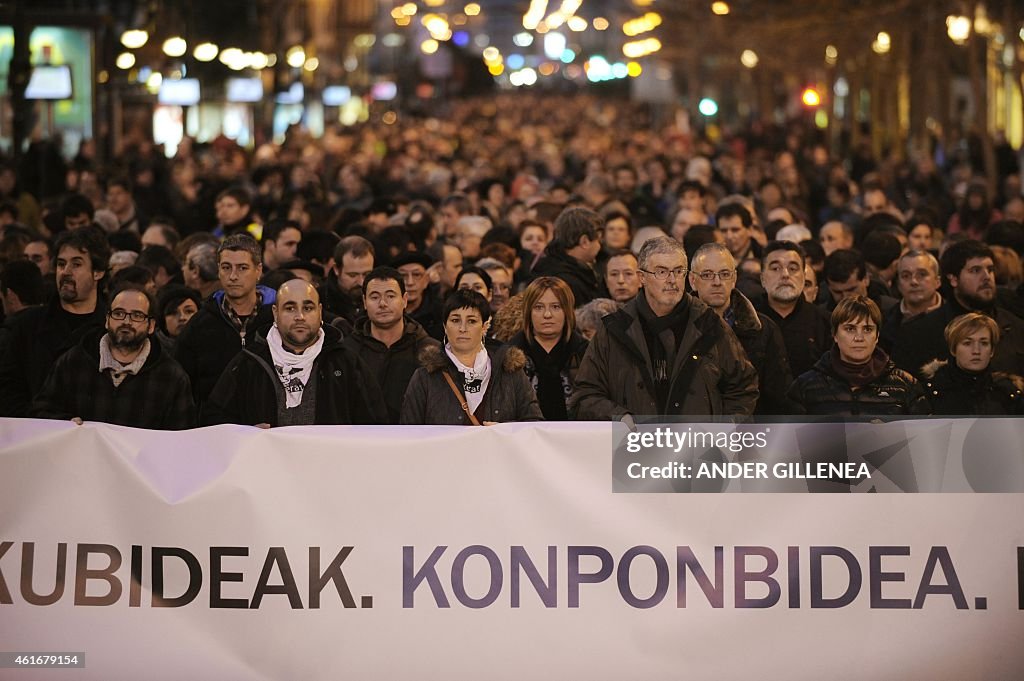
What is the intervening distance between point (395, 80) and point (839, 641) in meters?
116

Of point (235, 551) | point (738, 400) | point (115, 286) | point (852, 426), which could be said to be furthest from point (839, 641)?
point (115, 286)

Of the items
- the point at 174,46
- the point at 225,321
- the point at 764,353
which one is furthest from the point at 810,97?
the point at 225,321

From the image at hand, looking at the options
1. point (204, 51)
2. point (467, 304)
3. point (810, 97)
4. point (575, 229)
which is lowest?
point (467, 304)

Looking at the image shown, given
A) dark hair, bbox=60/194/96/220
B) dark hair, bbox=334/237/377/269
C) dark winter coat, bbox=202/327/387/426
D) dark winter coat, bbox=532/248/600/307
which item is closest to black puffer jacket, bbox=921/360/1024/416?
dark winter coat, bbox=202/327/387/426

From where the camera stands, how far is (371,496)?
8.04 meters

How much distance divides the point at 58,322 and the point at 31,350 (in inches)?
Result: 11.5

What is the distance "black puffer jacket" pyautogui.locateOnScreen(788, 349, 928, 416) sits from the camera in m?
9.41

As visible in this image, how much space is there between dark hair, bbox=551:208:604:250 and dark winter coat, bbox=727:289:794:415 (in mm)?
2494

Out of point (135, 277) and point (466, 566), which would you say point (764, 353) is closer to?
point (466, 566)

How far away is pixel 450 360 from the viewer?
31.1 ft

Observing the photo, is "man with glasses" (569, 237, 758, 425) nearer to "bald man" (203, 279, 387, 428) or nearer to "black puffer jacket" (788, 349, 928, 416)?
"black puffer jacket" (788, 349, 928, 416)

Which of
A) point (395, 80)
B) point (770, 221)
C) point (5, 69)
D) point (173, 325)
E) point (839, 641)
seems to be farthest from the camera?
point (395, 80)

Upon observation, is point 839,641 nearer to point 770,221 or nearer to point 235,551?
point 235,551

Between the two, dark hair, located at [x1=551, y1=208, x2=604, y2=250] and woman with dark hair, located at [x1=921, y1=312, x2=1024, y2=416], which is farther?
dark hair, located at [x1=551, y1=208, x2=604, y2=250]
